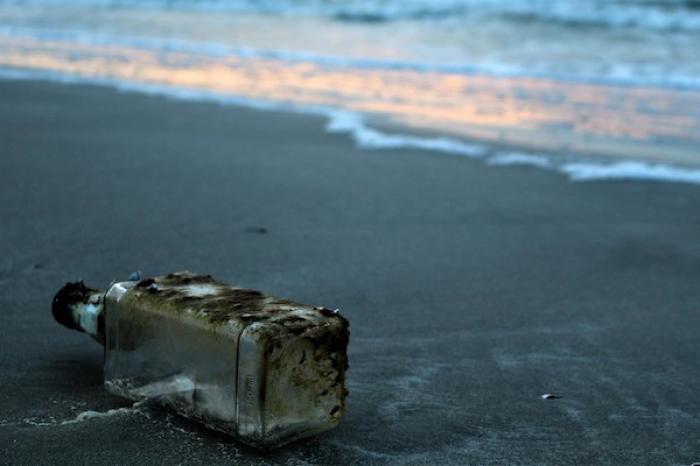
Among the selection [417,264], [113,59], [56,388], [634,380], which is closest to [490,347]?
[634,380]

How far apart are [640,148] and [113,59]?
5477 millimetres

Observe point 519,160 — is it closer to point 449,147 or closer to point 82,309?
point 449,147

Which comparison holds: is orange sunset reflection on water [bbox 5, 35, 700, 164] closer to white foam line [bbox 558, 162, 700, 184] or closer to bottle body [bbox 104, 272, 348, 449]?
white foam line [bbox 558, 162, 700, 184]

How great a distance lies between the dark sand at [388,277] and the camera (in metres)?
A: 1.84

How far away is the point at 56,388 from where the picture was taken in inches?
78.9

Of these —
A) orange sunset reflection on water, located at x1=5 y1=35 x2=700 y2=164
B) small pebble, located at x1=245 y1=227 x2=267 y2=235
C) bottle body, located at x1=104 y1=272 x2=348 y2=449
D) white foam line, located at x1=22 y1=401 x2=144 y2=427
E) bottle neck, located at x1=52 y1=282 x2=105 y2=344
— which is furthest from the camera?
orange sunset reflection on water, located at x1=5 y1=35 x2=700 y2=164

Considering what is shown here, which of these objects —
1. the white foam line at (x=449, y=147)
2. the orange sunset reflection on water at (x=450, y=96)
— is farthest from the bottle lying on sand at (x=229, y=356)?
the orange sunset reflection on water at (x=450, y=96)

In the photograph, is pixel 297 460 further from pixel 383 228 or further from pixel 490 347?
pixel 383 228

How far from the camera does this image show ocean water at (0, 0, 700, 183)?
5438 millimetres

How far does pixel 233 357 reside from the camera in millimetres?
1625

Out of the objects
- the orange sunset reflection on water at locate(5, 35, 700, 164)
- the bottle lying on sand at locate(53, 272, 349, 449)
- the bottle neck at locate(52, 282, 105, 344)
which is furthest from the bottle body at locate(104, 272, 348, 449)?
the orange sunset reflection on water at locate(5, 35, 700, 164)

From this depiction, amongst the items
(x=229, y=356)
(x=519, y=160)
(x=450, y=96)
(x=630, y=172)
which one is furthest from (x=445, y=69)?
(x=229, y=356)

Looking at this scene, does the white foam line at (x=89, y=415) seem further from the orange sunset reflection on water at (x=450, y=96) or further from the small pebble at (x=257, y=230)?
the orange sunset reflection on water at (x=450, y=96)

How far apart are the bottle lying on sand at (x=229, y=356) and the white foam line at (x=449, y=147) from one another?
302 cm
